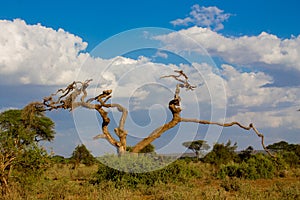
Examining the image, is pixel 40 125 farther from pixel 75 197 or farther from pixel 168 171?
pixel 75 197

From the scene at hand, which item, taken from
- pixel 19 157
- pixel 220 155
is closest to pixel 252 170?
pixel 220 155

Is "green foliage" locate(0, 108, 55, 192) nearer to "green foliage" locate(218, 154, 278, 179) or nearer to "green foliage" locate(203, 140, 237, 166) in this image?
"green foliage" locate(218, 154, 278, 179)

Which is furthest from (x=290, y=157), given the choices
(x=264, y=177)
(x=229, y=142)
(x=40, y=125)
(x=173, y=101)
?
(x=40, y=125)

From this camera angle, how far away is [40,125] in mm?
31391

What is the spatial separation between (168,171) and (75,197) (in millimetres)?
4609

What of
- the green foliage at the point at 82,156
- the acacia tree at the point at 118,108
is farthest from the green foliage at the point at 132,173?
the green foliage at the point at 82,156

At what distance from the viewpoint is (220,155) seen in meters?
30.5

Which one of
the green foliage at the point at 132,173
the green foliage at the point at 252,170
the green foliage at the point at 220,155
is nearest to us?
the green foliage at the point at 132,173

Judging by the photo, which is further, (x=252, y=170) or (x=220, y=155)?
(x=220, y=155)

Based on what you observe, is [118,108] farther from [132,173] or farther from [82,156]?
[82,156]

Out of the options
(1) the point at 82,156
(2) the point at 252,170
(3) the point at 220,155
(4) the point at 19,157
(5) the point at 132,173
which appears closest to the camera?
(4) the point at 19,157

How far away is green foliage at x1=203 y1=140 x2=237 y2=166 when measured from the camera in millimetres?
30219

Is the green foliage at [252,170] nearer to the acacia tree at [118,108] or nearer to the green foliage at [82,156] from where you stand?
the acacia tree at [118,108]

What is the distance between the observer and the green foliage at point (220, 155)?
30.2 m
